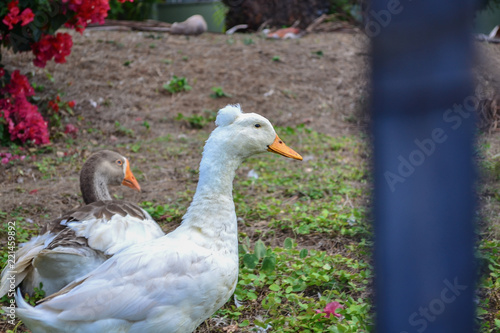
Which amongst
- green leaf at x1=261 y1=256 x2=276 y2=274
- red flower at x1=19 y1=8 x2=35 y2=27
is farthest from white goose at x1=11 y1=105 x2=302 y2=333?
red flower at x1=19 y1=8 x2=35 y2=27

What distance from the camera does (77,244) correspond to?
3.21 m

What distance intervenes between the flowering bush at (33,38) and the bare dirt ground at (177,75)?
1.54 ft

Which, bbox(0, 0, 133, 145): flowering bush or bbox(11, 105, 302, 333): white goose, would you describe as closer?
bbox(11, 105, 302, 333): white goose

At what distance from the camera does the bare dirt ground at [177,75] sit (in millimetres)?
6699

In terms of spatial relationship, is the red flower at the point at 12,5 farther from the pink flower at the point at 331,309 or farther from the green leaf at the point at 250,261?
the pink flower at the point at 331,309

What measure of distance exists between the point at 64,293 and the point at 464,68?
211cm

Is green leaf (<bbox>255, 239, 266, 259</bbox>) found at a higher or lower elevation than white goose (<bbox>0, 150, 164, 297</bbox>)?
lower

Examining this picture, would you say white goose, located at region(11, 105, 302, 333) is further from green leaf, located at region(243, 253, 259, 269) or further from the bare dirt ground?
the bare dirt ground

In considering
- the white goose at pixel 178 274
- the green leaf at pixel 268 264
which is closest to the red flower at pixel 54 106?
the green leaf at pixel 268 264

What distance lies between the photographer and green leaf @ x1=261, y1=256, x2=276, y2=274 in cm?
350

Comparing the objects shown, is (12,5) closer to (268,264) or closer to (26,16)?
(26,16)

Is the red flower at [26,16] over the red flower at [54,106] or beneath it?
over

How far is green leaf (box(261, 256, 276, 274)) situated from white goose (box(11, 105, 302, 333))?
0.90m

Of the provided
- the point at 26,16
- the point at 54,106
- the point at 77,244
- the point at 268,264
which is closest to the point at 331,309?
the point at 268,264
